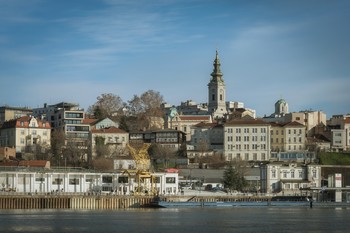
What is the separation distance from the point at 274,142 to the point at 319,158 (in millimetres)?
16650

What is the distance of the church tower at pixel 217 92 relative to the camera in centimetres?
18338

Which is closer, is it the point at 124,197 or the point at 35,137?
the point at 124,197

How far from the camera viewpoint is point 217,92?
601 feet

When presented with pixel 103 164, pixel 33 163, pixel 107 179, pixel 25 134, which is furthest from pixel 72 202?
pixel 25 134

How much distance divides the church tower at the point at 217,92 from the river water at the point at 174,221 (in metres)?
84.5

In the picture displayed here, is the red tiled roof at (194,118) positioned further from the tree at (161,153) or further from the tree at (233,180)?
the tree at (233,180)

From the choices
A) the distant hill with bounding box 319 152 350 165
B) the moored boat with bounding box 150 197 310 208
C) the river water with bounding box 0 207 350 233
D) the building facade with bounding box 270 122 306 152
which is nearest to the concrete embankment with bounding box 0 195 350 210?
the moored boat with bounding box 150 197 310 208

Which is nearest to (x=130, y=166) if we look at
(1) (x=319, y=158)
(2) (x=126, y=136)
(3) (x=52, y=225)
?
(2) (x=126, y=136)

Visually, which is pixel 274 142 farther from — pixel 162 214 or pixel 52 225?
pixel 52 225

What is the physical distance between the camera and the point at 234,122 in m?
146

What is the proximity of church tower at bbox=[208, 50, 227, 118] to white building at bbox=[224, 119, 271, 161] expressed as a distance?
37779 millimetres

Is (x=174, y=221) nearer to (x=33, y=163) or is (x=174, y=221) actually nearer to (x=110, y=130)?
(x=33, y=163)

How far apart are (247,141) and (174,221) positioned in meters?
66.8

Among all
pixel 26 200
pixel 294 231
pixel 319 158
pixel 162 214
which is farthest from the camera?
pixel 319 158
